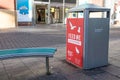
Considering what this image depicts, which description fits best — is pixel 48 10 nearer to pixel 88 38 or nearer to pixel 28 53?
pixel 88 38

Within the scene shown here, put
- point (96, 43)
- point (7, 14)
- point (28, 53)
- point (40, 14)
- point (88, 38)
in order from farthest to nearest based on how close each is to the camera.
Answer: point (40, 14), point (7, 14), point (96, 43), point (88, 38), point (28, 53)

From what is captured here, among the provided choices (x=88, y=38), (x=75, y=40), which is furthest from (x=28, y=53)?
(x=88, y=38)

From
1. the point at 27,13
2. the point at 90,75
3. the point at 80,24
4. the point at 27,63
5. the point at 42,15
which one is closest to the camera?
the point at 90,75

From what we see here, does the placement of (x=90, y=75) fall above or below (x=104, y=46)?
below

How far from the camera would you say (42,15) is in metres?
23.9

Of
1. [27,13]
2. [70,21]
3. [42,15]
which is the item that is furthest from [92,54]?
[42,15]

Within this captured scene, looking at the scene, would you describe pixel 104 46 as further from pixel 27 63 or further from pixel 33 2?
pixel 33 2

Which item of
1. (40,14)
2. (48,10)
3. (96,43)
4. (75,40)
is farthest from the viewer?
(40,14)

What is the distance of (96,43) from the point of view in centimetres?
472

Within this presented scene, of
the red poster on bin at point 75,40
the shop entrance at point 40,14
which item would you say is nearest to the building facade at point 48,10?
the shop entrance at point 40,14

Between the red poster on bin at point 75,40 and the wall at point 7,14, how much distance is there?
14.5 m

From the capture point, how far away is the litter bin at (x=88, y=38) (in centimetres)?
451

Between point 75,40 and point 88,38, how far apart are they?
0.43 m

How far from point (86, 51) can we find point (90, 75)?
587 millimetres
